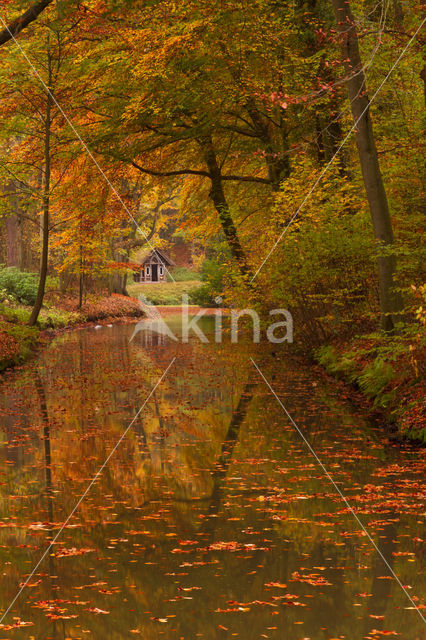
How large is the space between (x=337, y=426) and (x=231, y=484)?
11.1ft

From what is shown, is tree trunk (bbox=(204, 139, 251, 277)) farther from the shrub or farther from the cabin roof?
the cabin roof

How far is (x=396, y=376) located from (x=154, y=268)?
216 feet

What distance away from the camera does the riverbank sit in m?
19.5

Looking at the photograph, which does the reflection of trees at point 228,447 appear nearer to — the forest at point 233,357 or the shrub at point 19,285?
the forest at point 233,357

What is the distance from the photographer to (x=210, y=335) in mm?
32531

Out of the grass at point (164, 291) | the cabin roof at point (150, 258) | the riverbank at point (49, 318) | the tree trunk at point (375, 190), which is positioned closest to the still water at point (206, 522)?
the tree trunk at point (375, 190)

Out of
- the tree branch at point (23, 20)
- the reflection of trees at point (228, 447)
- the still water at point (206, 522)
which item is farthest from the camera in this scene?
the tree branch at point (23, 20)

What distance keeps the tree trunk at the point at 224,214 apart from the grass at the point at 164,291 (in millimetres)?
35610

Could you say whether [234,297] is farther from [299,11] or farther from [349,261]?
[299,11]

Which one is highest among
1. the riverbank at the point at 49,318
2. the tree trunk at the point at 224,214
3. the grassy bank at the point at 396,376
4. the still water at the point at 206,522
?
the tree trunk at the point at 224,214

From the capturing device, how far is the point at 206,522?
683 centimetres

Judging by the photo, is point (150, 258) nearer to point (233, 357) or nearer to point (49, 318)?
point (49, 318)

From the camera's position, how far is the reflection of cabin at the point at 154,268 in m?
72.7

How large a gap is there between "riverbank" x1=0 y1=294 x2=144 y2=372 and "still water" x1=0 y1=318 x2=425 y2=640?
564 centimetres
